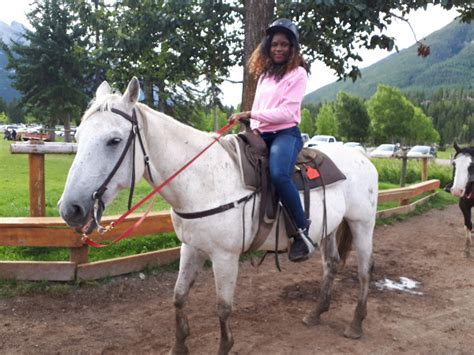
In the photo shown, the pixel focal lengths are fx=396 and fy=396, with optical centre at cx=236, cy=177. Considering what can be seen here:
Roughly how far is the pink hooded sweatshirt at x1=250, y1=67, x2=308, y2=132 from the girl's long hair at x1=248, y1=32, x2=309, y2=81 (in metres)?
0.05

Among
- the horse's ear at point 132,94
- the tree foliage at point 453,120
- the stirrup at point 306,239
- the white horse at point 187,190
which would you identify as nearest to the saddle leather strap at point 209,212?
the white horse at point 187,190

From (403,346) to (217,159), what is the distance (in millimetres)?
2583

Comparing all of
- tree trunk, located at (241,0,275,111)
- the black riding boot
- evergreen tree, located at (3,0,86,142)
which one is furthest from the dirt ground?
evergreen tree, located at (3,0,86,142)

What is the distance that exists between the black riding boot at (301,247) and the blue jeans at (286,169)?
0.29 feet

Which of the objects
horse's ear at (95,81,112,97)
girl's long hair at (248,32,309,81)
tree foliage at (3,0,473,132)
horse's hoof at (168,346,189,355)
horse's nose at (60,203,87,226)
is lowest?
horse's hoof at (168,346,189,355)

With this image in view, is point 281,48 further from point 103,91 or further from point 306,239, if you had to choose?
point 306,239

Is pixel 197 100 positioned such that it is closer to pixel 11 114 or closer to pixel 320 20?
pixel 320 20

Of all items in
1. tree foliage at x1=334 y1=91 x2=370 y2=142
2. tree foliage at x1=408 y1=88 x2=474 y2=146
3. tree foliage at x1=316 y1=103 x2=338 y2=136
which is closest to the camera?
tree foliage at x1=334 y1=91 x2=370 y2=142

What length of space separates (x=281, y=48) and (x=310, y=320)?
9.03ft

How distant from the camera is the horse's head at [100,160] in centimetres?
232

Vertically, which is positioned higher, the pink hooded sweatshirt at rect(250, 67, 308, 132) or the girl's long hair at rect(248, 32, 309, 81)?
the girl's long hair at rect(248, 32, 309, 81)

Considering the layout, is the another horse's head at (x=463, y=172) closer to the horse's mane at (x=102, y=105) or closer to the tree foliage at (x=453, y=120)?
the horse's mane at (x=102, y=105)

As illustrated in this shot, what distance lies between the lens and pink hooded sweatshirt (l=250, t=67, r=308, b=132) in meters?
3.19

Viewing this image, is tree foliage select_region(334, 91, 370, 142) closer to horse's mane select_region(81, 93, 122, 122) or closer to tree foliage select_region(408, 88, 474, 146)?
tree foliage select_region(408, 88, 474, 146)
